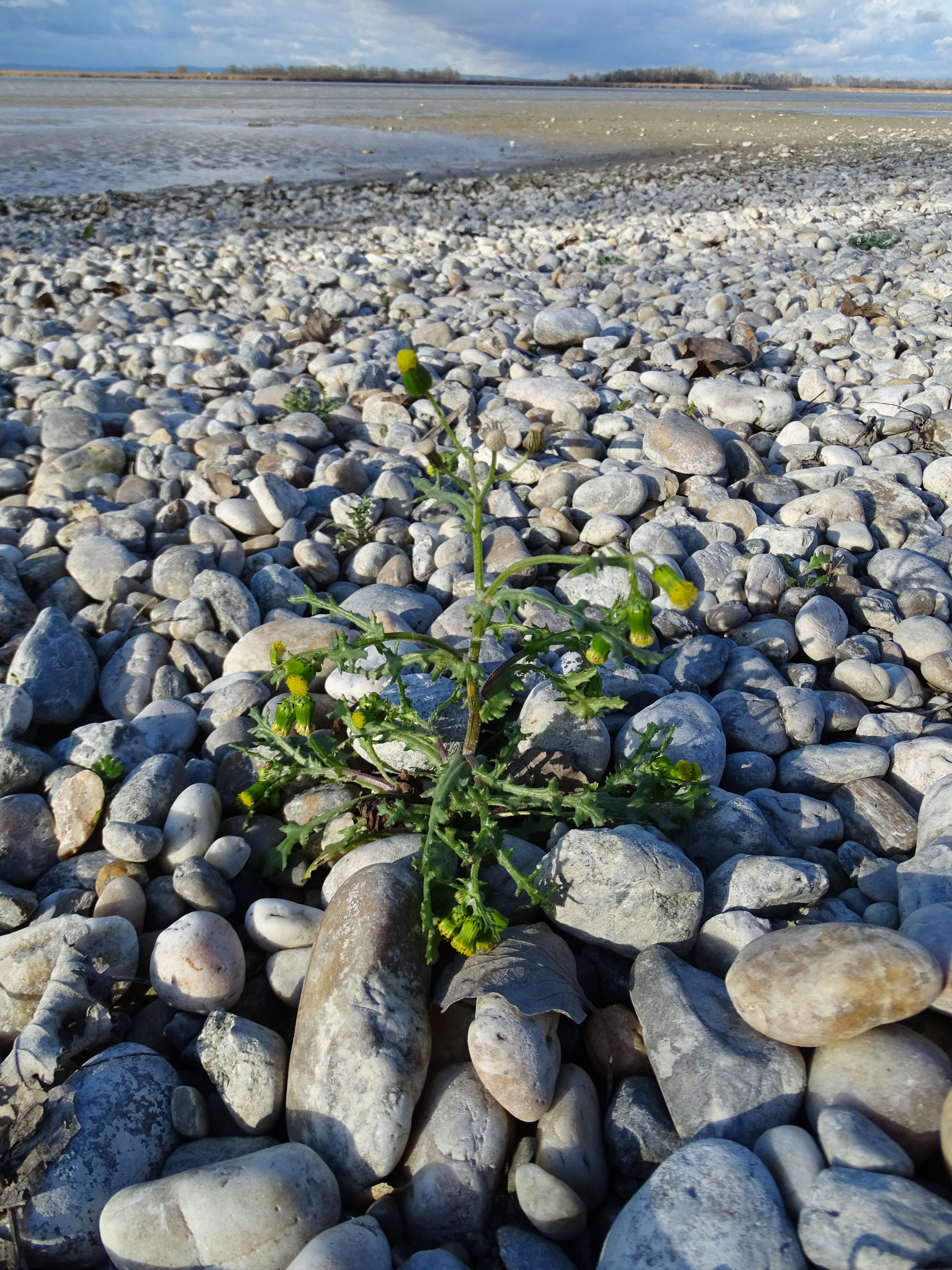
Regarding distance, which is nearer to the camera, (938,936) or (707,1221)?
(707,1221)

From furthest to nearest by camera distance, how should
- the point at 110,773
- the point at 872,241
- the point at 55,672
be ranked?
the point at 872,241
the point at 55,672
the point at 110,773

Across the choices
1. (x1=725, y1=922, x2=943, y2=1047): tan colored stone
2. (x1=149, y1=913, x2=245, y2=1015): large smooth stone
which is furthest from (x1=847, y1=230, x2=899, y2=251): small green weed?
(x1=149, y1=913, x2=245, y2=1015): large smooth stone

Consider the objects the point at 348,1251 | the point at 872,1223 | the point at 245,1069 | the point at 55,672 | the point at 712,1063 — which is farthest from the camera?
the point at 55,672

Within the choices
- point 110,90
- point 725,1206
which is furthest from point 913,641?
point 110,90

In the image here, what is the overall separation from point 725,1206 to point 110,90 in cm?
5730

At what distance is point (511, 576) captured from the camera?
156 inches

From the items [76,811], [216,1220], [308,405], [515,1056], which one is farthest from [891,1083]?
[308,405]

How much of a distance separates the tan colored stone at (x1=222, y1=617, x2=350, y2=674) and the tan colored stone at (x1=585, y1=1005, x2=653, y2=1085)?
1.80 m

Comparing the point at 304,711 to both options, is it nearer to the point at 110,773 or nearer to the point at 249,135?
the point at 110,773

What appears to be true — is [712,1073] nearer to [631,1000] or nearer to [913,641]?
[631,1000]

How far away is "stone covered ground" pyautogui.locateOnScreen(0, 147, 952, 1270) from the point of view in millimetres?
1824

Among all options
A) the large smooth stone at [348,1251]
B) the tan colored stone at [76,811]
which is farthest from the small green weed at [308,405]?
the large smooth stone at [348,1251]

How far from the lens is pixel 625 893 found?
7.56 ft

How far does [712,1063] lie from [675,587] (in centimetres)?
114
